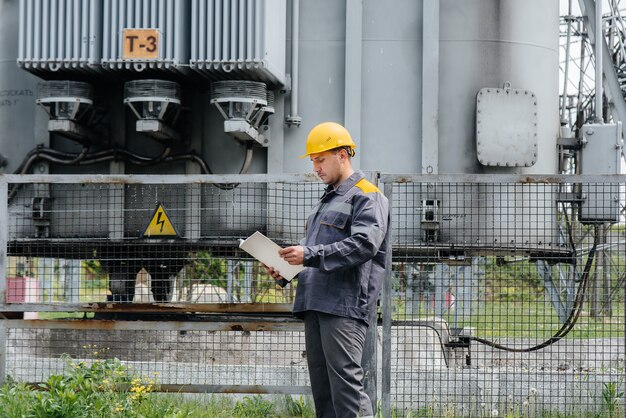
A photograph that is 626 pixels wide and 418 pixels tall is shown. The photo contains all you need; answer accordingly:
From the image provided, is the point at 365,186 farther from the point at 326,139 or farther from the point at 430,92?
the point at 430,92

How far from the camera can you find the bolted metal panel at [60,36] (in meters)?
7.88

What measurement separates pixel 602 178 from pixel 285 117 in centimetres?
321

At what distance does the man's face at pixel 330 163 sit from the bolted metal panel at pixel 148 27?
2873 mm

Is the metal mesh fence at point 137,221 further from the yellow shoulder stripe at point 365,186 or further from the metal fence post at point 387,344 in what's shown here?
the yellow shoulder stripe at point 365,186

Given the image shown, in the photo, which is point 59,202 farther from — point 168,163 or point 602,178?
point 602,178

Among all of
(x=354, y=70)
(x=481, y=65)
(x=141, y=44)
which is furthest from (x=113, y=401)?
(x=481, y=65)

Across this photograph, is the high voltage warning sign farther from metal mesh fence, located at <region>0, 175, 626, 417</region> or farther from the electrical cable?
the electrical cable

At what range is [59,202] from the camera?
27.8 ft

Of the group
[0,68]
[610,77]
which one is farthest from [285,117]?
[610,77]

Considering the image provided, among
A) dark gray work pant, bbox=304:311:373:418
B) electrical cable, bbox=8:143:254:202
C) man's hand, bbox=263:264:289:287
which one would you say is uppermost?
electrical cable, bbox=8:143:254:202

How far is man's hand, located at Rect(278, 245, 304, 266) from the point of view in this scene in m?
4.89

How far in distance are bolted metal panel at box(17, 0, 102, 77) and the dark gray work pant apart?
12.5 feet

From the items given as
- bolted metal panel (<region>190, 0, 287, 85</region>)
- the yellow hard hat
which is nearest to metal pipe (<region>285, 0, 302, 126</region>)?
bolted metal panel (<region>190, 0, 287, 85</region>)

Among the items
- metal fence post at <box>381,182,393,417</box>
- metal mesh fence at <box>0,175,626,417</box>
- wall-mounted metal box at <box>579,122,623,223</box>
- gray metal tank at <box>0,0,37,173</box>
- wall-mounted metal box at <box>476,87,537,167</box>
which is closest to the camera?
metal fence post at <box>381,182,393,417</box>
